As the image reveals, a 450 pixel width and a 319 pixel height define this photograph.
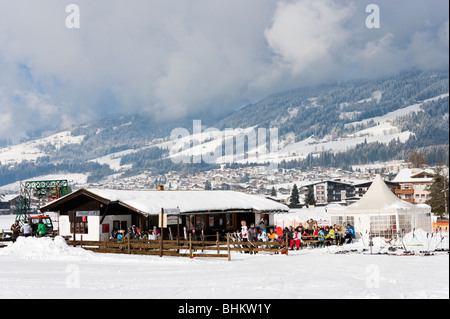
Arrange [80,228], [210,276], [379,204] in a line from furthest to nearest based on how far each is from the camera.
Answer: [379,204]
[80,228]
[210,276]

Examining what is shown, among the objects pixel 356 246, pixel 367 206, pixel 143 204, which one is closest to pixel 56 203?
pixel 143 204

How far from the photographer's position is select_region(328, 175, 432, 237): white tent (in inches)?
1249

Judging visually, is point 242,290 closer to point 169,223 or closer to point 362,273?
point 362,273

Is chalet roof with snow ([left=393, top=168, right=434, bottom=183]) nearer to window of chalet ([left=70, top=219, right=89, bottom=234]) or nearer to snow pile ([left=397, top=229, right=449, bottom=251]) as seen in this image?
snow pile ([left=397, top=229, right=449, bottom=251])

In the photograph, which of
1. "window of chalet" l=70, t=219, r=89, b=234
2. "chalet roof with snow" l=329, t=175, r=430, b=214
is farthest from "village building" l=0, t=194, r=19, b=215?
"chalet roof with snow" l=329, t=175, r=430, b=214

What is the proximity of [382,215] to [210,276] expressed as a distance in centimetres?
1917

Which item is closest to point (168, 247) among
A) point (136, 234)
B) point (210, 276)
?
point (136, 234)

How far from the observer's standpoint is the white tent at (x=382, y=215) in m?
31.7

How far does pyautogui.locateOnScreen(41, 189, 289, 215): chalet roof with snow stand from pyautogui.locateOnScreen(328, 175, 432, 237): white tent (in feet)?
17.3

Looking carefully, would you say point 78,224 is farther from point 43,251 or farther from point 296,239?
point 296,239

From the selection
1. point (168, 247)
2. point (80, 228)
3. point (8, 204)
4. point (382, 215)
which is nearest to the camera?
point (168, 247)

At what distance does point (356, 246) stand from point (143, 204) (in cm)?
1195

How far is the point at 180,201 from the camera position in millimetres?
31531

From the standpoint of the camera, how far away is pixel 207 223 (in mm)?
32562
